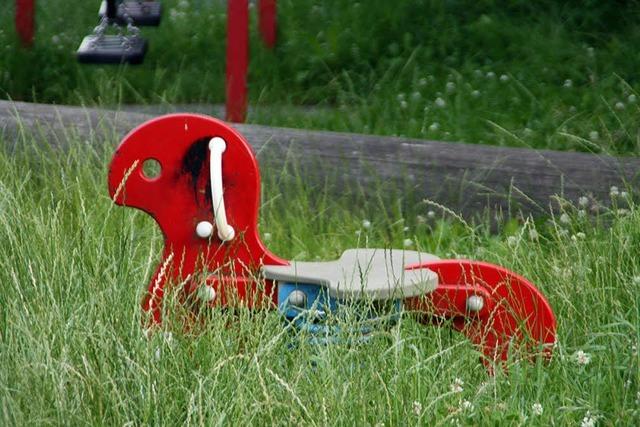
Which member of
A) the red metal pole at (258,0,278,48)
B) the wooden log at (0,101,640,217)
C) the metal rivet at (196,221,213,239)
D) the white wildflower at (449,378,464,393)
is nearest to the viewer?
the white wildflower at (449,378,464,393)

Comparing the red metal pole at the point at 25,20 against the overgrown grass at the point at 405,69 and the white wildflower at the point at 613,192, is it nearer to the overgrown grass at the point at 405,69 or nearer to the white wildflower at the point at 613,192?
the overgrown grass at the point at 405,69

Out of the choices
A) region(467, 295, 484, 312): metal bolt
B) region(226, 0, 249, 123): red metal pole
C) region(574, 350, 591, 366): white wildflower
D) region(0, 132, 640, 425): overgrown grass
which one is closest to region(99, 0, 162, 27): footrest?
region(226, 0, 249, 123): red metal pole

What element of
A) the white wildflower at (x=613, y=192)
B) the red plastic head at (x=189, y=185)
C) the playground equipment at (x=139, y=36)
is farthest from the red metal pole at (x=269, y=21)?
the red plastic head at (x=189, y=185)

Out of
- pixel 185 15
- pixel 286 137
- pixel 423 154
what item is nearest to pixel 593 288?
pixel 423 154

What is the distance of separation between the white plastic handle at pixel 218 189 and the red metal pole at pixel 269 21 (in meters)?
4.07

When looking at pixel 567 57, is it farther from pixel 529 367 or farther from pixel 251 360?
pixel 251 360

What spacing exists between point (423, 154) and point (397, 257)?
4.88ft

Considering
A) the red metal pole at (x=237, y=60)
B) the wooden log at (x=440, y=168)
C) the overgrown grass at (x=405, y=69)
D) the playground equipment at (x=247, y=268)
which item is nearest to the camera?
the playground equipment at (x=247, y=268)

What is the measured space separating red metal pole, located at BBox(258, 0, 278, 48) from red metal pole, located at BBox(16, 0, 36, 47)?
4.01 feet

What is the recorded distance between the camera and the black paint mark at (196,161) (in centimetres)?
291

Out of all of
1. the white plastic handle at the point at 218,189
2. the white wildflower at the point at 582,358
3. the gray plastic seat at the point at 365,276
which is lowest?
the white wildflower at the point at 582,358

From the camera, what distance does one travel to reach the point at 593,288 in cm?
312

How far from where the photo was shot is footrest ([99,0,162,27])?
15.7 ft

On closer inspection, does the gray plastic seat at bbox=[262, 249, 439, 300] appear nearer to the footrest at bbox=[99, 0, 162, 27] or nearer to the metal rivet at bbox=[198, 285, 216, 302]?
the metal rivet at bbox=[198, 285, 216, 302]
